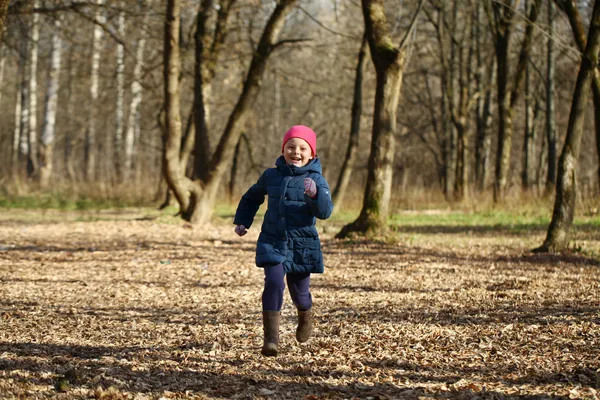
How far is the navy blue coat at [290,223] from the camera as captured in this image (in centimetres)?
523

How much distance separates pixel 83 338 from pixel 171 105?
989 cm

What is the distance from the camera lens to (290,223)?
5.26 m

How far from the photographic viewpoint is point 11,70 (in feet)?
168

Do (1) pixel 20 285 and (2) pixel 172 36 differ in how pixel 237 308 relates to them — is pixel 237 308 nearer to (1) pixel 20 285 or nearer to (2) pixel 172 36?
(1) pixel 20 285

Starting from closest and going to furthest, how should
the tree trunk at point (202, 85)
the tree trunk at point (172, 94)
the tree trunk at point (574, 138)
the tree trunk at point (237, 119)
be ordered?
the tree trunk at point (574, 138), the tree trunk at point (172, 94), the tree trunk at point (237, 119), the tree trunk at point (202, 85)

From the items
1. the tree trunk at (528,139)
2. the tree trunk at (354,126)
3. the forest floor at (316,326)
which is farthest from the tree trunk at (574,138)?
the tree trunk at (528,139)

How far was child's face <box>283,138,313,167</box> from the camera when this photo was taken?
526cm

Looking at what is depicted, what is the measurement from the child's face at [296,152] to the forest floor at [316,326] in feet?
4.20

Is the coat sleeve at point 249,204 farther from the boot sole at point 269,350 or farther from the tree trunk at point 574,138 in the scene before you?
the tree trunk at point 574,138

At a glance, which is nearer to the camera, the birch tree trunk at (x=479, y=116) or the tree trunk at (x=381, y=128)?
the tree trunk at (x=381, y=128)

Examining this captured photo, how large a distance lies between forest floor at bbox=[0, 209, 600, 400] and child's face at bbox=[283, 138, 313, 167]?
128 cm

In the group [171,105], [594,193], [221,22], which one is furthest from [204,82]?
[594,193]

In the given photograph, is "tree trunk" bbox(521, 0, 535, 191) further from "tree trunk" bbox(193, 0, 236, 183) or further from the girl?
the girl

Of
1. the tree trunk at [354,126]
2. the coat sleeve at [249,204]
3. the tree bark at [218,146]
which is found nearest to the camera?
the coat sleeve at [249,204]
